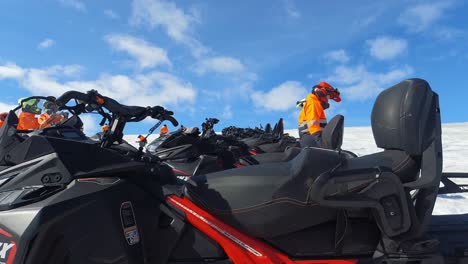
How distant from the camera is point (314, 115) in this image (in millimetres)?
→ 7996

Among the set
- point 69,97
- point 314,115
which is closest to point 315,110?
point 314,115

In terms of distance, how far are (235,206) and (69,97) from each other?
1.12 metres

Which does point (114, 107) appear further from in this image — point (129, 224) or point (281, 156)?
point (281, 156)

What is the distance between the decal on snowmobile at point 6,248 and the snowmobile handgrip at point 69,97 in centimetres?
73

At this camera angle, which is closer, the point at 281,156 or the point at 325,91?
the point at 281,156

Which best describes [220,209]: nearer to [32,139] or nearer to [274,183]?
[274,183]

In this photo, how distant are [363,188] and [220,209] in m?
0.78

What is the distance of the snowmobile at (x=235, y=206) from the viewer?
2049 millimetres

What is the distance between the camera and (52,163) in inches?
85.4

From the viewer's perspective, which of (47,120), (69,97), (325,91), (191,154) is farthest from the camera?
(325,91)

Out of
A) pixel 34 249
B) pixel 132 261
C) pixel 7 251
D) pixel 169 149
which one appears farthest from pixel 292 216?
pixel 169 149

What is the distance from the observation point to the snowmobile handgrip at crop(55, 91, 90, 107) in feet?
7.21

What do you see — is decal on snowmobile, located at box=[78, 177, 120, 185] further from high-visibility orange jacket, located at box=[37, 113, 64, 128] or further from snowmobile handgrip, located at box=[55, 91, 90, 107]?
high-visibility orange jacket, located at box=[37, 113, 64, 128]

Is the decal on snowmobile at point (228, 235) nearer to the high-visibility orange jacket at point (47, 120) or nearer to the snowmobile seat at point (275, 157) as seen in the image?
the snowmobile seat at point (275, 157)
